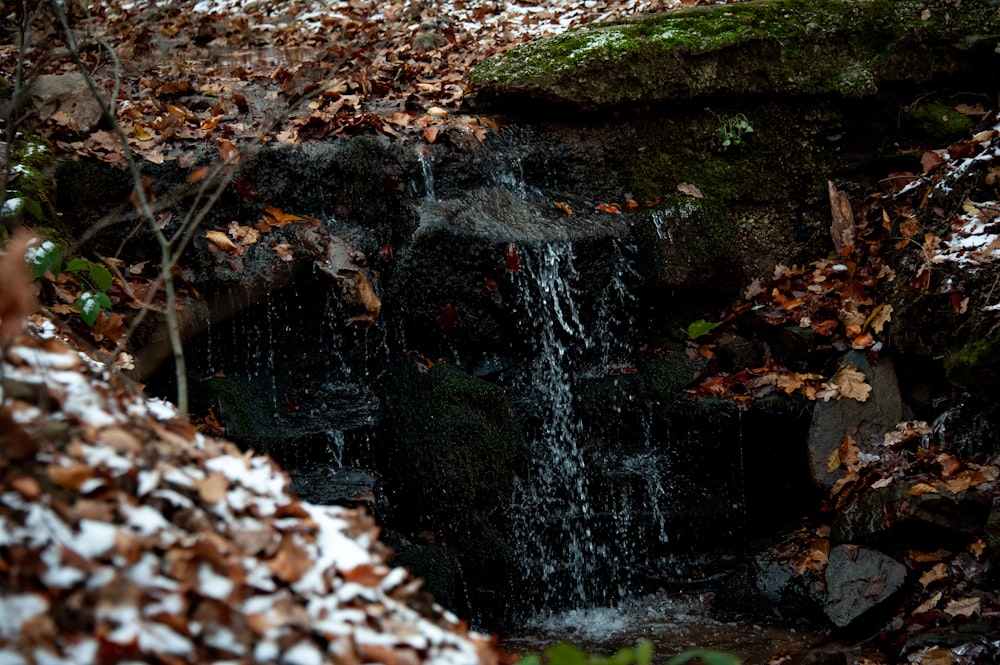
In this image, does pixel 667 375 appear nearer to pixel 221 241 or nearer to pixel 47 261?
pixel 221 241

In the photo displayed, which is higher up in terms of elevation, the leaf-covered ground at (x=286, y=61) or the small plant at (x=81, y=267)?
the leaf-covered ground at (x=286, y=61)

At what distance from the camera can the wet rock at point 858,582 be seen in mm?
4281

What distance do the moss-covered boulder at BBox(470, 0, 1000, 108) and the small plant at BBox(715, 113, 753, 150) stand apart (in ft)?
0.66

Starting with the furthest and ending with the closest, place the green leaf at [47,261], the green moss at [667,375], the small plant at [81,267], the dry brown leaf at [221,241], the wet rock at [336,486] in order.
A: the green moss at [667,375] → the dry brown leaf at [221,241] → the wet rock at [336,486] → the small plant at [81,267] → the green leaf at [47,261]

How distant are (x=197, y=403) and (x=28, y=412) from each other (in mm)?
2897

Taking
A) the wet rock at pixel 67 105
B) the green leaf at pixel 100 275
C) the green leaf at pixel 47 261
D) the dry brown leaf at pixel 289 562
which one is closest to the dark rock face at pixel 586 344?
the wet rock at pixel 67 105

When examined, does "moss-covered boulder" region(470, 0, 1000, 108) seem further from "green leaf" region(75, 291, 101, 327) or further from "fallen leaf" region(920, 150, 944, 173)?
"green leaf" region(75, 291, 101, 327)

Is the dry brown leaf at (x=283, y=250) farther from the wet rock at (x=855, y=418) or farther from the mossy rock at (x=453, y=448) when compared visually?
the wet rock at (x=855, y=418)

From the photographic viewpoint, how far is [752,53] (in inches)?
229

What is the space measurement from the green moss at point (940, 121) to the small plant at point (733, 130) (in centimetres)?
123

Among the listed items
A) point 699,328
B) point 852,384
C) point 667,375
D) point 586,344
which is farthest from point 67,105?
point 852,384

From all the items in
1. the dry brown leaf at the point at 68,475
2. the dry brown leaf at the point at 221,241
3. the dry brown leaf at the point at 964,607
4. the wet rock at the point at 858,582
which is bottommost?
the wet rock at the point at 858,582

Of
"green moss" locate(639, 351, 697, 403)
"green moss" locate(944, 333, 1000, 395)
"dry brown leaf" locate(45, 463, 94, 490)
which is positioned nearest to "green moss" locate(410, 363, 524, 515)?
"green moss" locate(639, 351, 697, 403)

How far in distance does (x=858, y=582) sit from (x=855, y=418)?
107 centimetres
